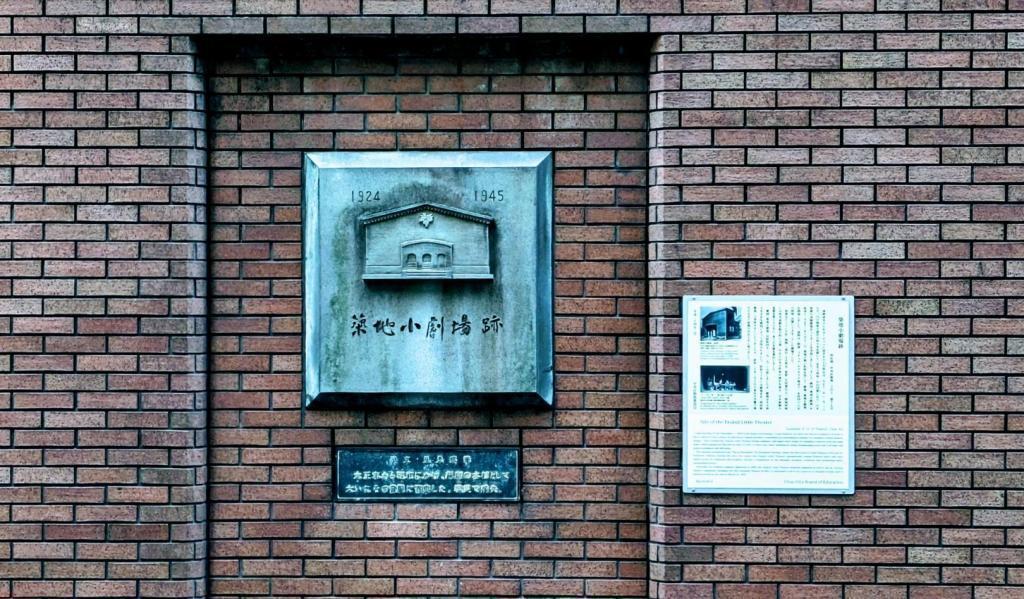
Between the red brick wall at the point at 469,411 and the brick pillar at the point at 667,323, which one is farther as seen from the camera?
the red brick wall at the point at 469,411

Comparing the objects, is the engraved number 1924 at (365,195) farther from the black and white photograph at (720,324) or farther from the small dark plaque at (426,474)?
the black and white photograph at (720,324)

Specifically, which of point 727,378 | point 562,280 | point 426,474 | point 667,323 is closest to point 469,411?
point 426,474

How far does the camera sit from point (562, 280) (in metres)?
4.20

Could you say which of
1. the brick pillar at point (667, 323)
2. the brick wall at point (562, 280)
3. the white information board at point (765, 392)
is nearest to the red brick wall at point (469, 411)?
the brick wall at point (562, 280)

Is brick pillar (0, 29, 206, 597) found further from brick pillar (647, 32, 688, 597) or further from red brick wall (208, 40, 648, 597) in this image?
brick pillar (647, 32, 688, 597)

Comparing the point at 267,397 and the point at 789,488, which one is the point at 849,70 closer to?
the point at 789,488

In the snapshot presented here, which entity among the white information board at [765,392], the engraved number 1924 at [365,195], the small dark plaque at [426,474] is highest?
the engraved number 1924 at [365,195]

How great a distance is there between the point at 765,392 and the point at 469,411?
111 cm

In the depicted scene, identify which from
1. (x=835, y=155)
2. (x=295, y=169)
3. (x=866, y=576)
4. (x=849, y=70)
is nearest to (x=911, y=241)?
(x=835, y=155)

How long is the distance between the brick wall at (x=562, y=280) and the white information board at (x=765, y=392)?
7 centimetres

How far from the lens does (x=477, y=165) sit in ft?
13.6

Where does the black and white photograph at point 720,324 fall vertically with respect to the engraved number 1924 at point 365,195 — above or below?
below

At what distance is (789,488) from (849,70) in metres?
1.56

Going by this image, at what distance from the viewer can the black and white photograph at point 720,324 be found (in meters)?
4.04
